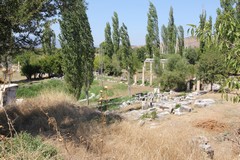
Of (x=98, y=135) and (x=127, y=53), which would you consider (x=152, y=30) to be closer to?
(x=127, y=53)

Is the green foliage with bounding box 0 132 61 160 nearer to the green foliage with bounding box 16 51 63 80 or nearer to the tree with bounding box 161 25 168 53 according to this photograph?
the green foliage with bounding box 16 51 63 80

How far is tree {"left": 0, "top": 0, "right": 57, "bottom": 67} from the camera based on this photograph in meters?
4.93

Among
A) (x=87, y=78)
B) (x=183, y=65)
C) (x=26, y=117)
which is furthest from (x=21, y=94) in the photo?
(x=26, y=117)

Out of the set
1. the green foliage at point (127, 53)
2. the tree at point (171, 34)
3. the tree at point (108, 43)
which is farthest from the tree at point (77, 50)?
the tree at point (108, 43)

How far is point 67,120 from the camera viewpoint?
7.07m

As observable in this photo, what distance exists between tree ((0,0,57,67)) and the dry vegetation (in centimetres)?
145

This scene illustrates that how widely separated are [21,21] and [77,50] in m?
19.2

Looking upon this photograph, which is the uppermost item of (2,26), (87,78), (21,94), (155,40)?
(155,40)

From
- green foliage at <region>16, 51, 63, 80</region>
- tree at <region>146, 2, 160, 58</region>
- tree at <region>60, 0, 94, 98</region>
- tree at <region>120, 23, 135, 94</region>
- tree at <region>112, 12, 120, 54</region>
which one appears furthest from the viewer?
tree at <region>112, 12, 120, 54</region>

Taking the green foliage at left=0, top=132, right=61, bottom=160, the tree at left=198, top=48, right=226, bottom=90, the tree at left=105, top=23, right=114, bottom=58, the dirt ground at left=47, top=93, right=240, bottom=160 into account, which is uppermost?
the tree at left=105, top=23, right=114, bottom=58

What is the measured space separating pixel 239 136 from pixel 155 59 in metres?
31.6

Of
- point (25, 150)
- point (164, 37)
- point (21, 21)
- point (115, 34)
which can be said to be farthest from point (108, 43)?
point (25, 150)

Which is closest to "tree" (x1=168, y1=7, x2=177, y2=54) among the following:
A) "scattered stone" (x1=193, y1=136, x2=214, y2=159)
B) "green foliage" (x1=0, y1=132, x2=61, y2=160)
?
"scattered stone" (x1=193, y1=136, x2=214, y2=159)

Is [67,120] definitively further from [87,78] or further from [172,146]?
[87,78]
